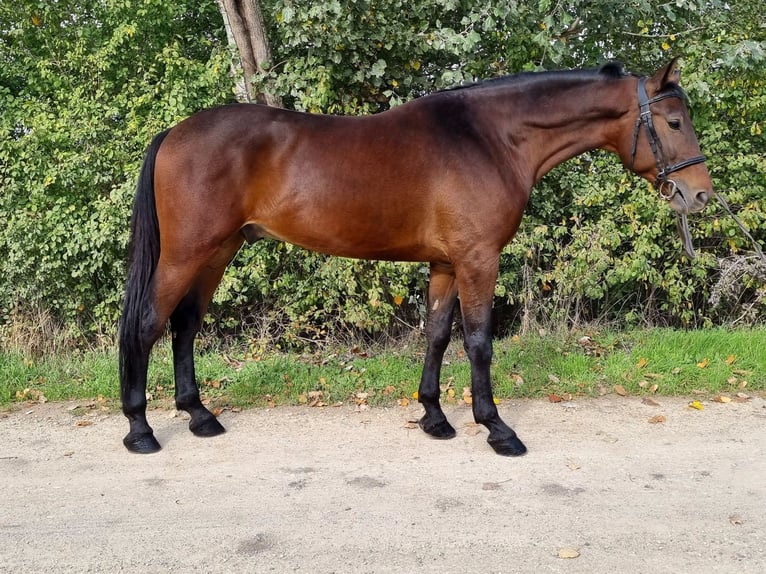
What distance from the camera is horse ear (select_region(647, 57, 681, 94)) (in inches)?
140

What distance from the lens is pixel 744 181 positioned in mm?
6645

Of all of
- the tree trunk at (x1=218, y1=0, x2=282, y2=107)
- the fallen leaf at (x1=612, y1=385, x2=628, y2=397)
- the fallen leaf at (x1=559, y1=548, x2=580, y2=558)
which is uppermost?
the tree trunk at (x1=218, y1=0, x2=282, y2=107)

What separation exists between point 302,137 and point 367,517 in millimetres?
2192

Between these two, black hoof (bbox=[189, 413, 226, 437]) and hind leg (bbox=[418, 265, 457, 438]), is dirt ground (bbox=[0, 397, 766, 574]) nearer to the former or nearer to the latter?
black hoof (bbox=[189, 413, 226, 437])

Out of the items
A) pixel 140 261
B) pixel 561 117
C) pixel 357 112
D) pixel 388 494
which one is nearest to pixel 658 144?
pixel 561 117

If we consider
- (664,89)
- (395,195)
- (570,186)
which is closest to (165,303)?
(395,195)

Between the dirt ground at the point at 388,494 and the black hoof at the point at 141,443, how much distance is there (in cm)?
6

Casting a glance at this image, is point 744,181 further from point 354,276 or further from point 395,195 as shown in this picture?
point 395,195

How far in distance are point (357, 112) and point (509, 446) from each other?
3869 millimetres

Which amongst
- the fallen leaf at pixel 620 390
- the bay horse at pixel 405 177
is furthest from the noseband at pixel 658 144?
the fallen leaf at pixel 620 390

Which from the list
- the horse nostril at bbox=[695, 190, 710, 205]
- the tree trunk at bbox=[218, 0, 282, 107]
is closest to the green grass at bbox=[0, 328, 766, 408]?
the horse nostril at bbox=[695, 190, 710, 205]

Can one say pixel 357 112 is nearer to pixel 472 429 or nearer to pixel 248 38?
pixel 248 38

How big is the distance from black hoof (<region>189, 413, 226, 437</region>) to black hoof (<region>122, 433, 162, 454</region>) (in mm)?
287

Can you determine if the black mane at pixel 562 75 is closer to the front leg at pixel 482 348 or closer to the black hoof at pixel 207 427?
the front leg at pixel 482 348
